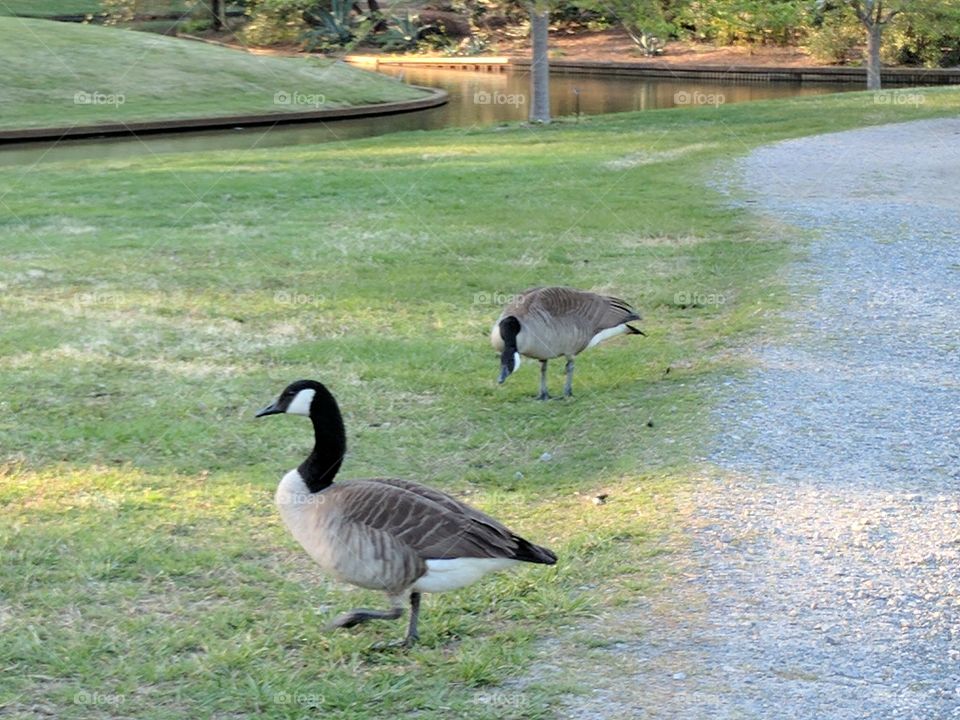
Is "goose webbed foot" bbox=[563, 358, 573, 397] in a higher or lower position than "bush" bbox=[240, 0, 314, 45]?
lower

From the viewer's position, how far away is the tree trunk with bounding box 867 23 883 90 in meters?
30.3

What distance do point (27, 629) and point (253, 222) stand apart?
8920 millimetres

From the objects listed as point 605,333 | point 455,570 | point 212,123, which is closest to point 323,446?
point 455,570

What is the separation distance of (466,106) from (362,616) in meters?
26.9

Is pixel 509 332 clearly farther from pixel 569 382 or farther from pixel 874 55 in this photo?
pixel 874 55

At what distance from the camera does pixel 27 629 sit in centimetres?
472

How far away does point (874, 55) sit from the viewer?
30.9 metres

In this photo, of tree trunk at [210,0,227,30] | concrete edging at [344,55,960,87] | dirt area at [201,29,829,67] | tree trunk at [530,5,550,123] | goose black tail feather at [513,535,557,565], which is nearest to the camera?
goose black tail feather at [513,535,557,565]

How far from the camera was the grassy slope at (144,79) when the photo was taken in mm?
26828

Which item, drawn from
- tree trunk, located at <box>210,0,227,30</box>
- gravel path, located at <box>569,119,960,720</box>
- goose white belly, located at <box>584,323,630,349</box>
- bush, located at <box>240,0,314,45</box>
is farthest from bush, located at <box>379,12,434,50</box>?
goose white belly, located at <box>584,323,630,349</box>

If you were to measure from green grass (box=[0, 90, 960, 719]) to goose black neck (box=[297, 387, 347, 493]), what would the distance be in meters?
0.57

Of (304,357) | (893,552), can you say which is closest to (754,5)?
(304,357)

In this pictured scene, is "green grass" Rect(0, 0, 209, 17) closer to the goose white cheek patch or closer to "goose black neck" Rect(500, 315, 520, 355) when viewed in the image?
"goose black neck" Rect(500, 315, 520, 355)

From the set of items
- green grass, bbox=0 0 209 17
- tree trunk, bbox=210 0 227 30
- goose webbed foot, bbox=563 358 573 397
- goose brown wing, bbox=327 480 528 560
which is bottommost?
goose webbed foot, bbox=563 358 573 397
